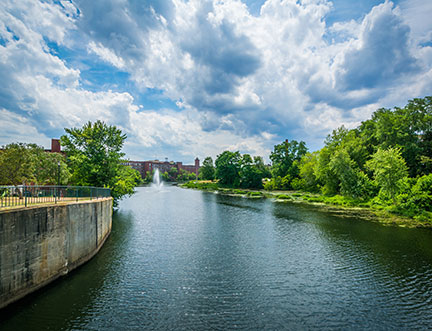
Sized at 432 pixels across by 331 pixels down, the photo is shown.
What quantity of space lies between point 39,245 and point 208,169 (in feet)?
383

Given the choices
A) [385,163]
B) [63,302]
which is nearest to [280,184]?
[385,163]

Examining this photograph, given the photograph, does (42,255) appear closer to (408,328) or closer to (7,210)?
(7,210)

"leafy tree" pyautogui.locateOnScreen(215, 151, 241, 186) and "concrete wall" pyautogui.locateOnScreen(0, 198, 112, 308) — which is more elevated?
"leafy tree" pyautogui.locateOnScreen(215, 151, 241, 186)

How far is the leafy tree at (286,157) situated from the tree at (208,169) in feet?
142

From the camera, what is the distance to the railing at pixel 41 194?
36.2ft

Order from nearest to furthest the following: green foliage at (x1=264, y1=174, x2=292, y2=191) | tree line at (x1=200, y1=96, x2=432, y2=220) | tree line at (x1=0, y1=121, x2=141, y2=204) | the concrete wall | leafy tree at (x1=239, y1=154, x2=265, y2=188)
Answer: the concrete wall → tree line at (x1=0, y1=121, x2=141, y2=204) → tree line at (x1=200, y1=96, x2=432, y2=220) → green foliage at (x1=264, y1=174, x2=292, y2=191) → leafy tree at (x1=239, y1=154, x2=265, y2=188)

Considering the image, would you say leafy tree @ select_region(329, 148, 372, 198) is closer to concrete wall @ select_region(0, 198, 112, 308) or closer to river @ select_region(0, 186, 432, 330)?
river @ select_region(0, 186, 432, 330)

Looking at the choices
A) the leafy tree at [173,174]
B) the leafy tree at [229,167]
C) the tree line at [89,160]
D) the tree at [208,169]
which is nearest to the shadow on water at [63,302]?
the tree line at [89,160]

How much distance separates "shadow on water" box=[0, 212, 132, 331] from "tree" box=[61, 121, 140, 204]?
52.2ft

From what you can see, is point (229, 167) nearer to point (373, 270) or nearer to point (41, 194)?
point (373, 270)

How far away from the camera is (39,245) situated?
35.6 ft

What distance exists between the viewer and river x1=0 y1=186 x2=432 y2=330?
9430 millimetres

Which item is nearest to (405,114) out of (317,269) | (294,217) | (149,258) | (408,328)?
(294,217)

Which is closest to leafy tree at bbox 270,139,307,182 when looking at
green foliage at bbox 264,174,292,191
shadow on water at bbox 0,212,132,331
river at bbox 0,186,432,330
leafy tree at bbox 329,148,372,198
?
green foliage at bbox 264,174,292,191
